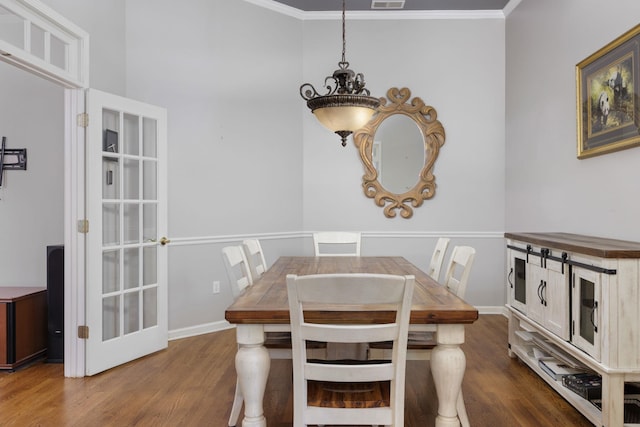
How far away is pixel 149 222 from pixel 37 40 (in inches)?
56.8

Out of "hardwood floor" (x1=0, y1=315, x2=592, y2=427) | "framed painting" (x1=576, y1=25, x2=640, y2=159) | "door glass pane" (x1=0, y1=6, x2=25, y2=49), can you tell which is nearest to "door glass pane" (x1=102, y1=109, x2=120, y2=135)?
"door glass pane" (x1=0, y1=6, x2=25, y2=49)

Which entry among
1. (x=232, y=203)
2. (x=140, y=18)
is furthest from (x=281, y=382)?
(x=140, y=18)

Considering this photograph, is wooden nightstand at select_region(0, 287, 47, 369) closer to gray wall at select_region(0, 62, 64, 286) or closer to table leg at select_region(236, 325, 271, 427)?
gray wall at select_region(0, 62, 64, 286)

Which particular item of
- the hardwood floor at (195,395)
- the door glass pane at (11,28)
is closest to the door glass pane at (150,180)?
the door glass pane at (11,28)

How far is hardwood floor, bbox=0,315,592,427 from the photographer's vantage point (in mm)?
2238

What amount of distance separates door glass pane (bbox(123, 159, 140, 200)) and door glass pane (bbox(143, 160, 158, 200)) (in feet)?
0.23

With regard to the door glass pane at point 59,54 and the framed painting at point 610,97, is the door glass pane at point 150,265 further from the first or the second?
the framed painting at point 610,97

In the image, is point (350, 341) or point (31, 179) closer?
point (350, 341)

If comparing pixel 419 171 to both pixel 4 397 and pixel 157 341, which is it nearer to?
pixel 157 341

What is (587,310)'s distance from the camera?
7.13 ft

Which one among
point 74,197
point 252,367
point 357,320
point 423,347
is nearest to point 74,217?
point 74,197

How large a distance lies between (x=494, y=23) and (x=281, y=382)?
14.0ft

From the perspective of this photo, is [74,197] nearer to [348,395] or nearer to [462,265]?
[348,395]

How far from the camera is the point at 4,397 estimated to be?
2.53 metres
